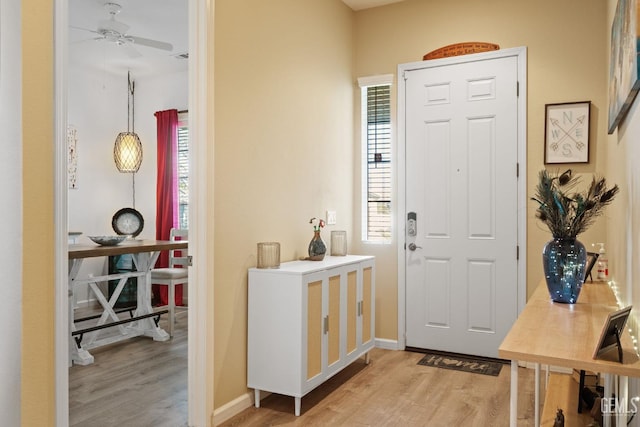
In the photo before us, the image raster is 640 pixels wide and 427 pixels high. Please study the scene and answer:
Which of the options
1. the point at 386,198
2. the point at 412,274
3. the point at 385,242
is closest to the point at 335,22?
the point at 386,198

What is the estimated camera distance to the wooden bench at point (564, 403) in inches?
78.7

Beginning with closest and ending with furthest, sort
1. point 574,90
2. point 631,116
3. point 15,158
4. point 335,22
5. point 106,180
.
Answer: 1. point 15,158
2. point 631,116
3. point 574,90
4. point 335,22
5. point 106,180

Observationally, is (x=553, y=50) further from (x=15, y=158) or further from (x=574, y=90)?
(x=15, y=158)

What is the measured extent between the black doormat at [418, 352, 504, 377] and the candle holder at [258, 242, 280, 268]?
1567 millimetres

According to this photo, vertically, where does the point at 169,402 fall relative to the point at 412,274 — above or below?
below

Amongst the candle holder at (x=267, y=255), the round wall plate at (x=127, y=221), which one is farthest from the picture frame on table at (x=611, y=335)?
the round wall plate at (x=127, y=221)

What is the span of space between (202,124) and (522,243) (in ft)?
8.27

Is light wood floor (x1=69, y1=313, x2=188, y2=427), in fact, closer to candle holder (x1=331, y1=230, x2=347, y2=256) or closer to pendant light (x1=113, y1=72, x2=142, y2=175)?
candle holder (x1=331, y1=230, x2=347, y2=256)

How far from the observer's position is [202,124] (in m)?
2.59

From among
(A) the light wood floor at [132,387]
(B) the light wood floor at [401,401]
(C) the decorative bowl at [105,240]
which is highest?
(C) the decorative bowl at [105,240]

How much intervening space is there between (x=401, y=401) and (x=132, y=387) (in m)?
1.76

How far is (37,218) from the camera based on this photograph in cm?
182

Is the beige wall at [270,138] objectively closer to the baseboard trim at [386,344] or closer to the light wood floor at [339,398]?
the light wood floor at [339,398]

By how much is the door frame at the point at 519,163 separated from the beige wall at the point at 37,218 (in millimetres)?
2838
